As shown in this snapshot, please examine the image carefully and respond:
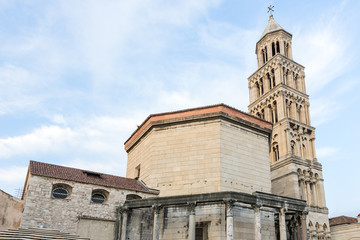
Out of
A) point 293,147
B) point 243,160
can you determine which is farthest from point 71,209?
point 293,147

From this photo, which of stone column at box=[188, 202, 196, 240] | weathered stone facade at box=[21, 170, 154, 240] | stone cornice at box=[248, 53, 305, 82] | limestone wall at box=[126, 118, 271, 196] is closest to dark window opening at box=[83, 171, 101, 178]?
weathered stone facade at box=[21, 170, 154, 240]

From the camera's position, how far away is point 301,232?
73.2ft

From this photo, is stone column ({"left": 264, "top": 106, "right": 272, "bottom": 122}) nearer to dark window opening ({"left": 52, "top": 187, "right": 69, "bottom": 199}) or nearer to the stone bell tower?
the stone bell tower

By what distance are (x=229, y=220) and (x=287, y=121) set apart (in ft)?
99.5

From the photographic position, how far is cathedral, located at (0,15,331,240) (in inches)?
822

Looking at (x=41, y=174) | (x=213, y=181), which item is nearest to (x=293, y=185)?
(x=213, y=181)

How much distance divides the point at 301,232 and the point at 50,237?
56.4 feet

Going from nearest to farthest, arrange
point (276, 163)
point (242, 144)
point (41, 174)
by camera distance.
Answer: point (41, 174)
point (242, 144)
point (276, 163)

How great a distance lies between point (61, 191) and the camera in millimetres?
22297

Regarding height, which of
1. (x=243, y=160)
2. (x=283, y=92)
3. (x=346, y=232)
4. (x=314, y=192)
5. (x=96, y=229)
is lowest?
(x=96, y=229)

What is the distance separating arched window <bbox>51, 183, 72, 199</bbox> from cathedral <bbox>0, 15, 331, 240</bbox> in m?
0.07

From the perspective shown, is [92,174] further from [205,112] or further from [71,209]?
[205,112]

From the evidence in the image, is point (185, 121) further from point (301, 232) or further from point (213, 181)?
point (301, 232)

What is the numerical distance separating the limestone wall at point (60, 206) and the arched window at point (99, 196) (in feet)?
0.87
